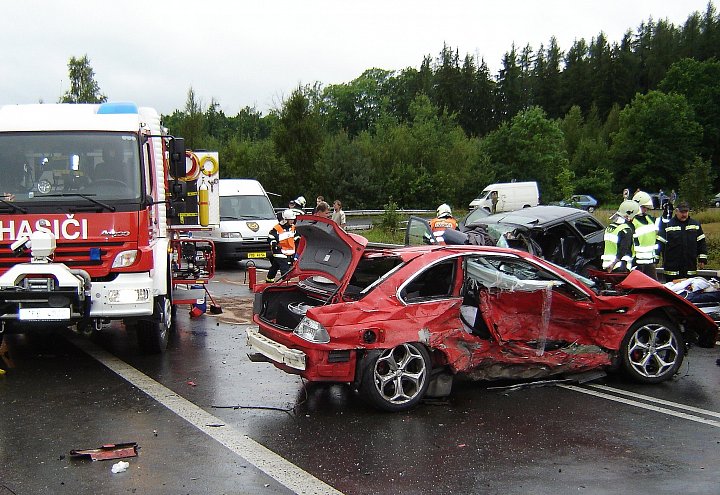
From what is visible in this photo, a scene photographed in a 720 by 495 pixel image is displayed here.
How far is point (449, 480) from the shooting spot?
5109 mm

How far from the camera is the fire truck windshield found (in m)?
8.25

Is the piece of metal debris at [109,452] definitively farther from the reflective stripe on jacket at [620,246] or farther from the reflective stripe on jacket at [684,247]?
the reflective stripe on jacket at [684,247]

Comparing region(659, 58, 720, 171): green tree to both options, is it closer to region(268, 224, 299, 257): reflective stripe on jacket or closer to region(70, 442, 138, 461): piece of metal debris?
region(268, 224, 299, 257): reflective stripe on jacket

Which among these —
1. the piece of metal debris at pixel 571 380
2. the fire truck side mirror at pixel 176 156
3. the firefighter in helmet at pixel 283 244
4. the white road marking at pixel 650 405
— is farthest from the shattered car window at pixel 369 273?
the firefighter in helmet at pixel 283 244

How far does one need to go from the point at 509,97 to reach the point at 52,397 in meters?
104

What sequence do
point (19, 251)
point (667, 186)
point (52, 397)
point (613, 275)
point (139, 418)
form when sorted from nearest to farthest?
1. point (139, 418)
2. point (52, 397)
3. point (19, 251)
4. point (613, 275)
5. point (667, 186)

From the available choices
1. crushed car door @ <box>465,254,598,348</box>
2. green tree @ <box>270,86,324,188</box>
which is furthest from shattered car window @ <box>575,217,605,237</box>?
green tree @ <box>270,86,324,188</box>

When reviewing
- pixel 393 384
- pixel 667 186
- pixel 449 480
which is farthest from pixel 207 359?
pixel 667 186

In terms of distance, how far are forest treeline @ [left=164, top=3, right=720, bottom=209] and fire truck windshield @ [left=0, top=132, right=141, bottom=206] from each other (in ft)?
88.6

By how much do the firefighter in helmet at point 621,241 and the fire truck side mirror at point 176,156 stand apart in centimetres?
604

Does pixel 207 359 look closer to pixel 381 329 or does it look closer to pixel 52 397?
pixel 52 397

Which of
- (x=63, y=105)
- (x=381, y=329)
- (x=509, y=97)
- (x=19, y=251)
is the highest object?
(x=509, y=97)

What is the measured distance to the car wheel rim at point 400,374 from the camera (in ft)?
21.8

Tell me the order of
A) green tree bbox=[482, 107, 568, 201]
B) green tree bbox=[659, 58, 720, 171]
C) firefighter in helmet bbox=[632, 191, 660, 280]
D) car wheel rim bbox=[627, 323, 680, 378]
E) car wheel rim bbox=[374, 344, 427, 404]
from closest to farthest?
car wheel rim bbox=[374, 344, 427, 404], car wheel rim bbox=[627, 323, 680, 378], firefighter in helmet bbox=[632, 191, 660, 280], green tree bbox=[482, 107, 568, 201], green tree bbox=[659, 58, 720, 171]
